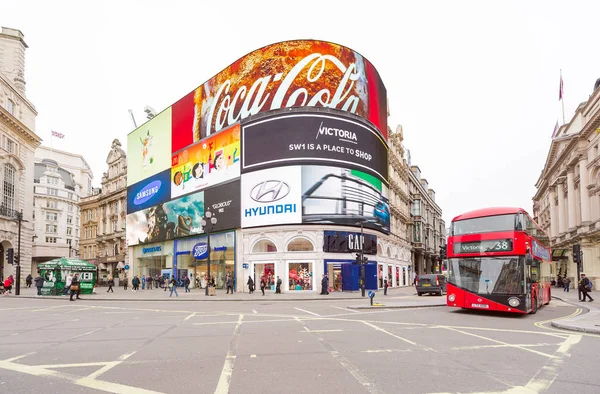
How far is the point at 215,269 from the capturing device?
45375 mm

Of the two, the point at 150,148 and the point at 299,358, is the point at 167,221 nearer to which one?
the point at 150,148

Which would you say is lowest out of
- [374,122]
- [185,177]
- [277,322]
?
[277,322]

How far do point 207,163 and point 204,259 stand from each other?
963cm

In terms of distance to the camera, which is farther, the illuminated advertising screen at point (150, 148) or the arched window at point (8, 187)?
the illuminated advertising screen at point (150, 148)

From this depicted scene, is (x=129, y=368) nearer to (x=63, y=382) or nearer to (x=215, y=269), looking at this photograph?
(x=63, y=382)

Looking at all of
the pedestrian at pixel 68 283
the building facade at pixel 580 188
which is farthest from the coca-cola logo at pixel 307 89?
the building facade at pixel 580 188

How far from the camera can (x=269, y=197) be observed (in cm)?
4044

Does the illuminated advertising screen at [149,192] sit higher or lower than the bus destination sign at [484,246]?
higher

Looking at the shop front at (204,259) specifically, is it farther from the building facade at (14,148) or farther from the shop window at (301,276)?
the building facade at (14,148)

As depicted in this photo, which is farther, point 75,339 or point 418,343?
point 75,339

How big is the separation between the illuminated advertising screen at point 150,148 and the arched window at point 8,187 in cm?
1331

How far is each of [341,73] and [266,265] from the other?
60.0 ft

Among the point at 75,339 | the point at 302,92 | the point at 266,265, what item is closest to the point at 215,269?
the point at 266,265

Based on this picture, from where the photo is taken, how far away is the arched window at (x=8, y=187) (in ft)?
178
